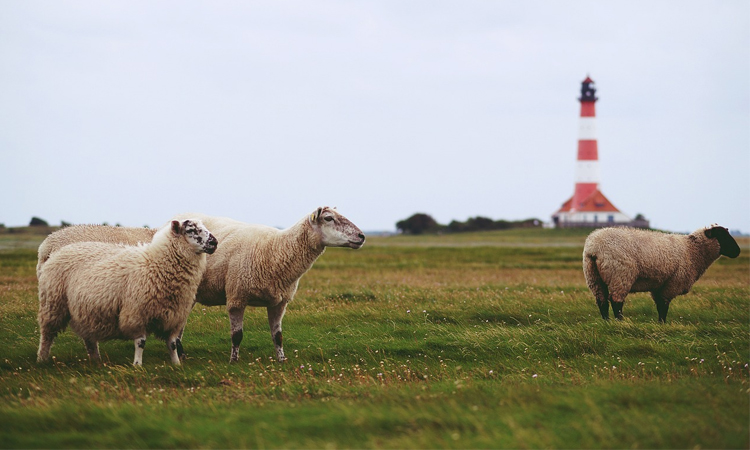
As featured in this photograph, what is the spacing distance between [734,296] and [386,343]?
34.9 feet

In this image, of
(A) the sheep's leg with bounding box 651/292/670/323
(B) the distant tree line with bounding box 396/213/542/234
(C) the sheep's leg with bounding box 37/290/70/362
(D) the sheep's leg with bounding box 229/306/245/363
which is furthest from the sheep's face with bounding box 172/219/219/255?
(B) the distant tree line with bounding box 396/213/542/234

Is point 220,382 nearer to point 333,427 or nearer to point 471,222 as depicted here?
point 333,427

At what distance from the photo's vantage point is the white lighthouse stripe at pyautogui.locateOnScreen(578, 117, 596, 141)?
78938mm

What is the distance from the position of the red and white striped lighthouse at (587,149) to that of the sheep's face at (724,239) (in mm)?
67943

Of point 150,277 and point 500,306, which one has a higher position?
point 150,277

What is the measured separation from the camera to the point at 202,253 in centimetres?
994

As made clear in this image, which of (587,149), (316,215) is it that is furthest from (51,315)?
(587,149)

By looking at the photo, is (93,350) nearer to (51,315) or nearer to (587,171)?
(51,315)

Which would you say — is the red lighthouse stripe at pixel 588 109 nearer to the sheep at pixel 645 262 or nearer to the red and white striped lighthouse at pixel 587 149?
the red and white striped lighthouse at pixel 587 149

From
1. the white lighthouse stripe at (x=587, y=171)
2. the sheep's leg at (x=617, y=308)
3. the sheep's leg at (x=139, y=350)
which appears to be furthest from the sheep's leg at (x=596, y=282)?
the white lighthouse stripe at (x=587, y=171)

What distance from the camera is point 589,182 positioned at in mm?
81250

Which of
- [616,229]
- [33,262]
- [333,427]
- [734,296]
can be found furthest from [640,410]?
[33,262]

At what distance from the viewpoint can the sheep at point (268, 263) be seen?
10.4m

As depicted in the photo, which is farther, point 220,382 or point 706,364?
point 706,364
